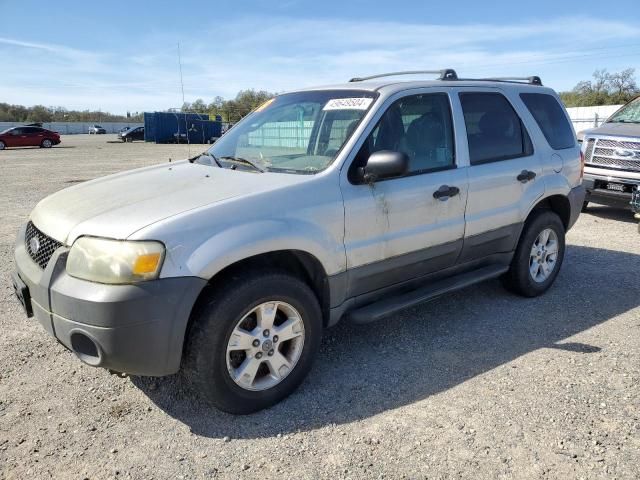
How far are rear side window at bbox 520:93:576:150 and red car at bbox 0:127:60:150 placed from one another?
33.7m

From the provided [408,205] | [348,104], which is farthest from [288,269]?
[348,104]

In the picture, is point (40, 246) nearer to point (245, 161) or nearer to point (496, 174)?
point (245, 161)

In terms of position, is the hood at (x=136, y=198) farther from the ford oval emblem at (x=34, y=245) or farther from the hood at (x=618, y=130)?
the hood at (x=618, y=130)

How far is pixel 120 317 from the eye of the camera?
249 cm

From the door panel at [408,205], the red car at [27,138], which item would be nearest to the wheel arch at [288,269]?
the door panel at [408,205]

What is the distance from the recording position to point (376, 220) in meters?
3.38

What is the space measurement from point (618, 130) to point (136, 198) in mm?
8119

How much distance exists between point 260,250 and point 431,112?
1846 millimetres

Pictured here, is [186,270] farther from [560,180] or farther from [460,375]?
[560,180]

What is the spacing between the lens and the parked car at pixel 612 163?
7785mm

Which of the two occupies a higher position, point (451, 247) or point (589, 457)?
point (451, 247)

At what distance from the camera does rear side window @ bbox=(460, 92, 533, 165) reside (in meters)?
4.09

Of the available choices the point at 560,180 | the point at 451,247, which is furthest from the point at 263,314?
the point at 560,180

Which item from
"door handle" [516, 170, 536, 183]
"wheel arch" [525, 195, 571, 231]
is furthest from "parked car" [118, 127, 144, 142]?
"door handle" [516, 170, 536, 183]
